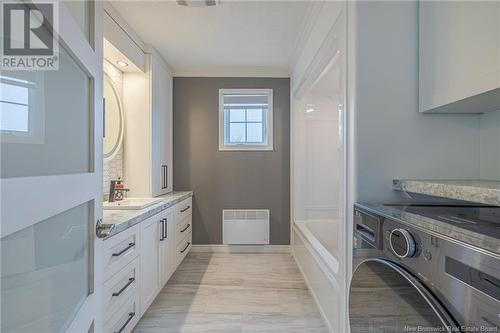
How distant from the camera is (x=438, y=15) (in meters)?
1.21

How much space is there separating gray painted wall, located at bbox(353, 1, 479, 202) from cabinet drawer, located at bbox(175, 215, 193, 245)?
217cm

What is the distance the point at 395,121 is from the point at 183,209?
2491 millimetres

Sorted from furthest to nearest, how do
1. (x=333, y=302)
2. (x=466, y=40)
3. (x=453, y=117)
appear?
(x=333, y=302), (x=453, y=117), (x=466, y=40)

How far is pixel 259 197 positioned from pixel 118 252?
2.32 metres

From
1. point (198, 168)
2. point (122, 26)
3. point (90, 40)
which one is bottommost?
point (198, 168)

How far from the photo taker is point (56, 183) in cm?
65

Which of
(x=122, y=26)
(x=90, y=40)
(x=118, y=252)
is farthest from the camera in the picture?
(x=122, y=26)

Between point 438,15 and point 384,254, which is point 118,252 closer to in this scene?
point 384,254

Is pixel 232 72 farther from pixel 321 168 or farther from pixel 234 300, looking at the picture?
pixel 234 300

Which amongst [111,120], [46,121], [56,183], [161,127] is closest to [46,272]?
[56,183]

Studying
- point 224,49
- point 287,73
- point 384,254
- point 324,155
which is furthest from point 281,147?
point 384,254

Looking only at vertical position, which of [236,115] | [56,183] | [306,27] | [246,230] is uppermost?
[306,27]

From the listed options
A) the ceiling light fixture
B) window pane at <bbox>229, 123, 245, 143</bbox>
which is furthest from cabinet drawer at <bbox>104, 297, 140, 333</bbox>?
the ceiling light fixture

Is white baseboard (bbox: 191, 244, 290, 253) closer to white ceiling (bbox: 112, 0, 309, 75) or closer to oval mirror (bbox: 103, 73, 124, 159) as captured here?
oval mirror (bbox: 103, 73, 124, 159)
